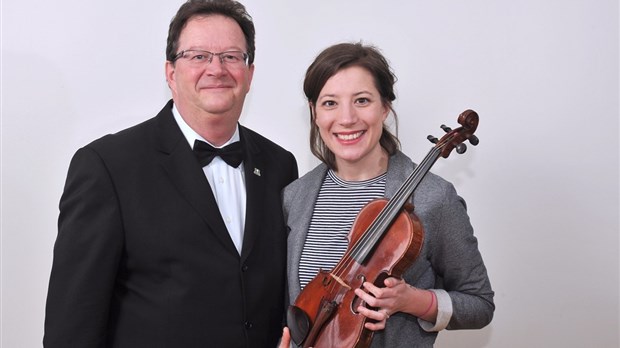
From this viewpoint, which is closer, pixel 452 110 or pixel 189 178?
pixel 189 178

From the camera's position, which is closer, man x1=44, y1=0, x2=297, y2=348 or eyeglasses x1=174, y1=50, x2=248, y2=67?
man x1=44, y1=0, x2=297, y2=348

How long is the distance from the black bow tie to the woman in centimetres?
24

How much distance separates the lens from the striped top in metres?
1.97

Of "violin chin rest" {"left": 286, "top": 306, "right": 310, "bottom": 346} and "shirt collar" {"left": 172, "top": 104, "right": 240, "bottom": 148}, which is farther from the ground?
"shirt collar" {"left": 172, "top": 104, "right": 240, "bottom": 148}

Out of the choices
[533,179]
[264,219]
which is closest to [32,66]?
[264,219]

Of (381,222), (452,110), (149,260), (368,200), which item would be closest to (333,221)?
(368,200)

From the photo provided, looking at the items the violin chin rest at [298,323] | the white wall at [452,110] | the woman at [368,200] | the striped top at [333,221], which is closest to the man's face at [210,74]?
the woman at [368,200]

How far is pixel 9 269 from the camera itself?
8.49 feet

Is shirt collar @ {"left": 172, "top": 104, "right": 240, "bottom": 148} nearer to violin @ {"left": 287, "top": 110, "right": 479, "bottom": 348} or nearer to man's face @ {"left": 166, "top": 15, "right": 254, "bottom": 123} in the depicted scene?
man's face @ {"left": 166, "top": 15, "right": 254, "bottom": 123}

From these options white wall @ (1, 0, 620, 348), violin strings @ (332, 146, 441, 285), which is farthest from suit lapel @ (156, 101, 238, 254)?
white wall @ (1, 0, 620, 348)

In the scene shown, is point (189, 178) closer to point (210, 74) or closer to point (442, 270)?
point (210, 74)

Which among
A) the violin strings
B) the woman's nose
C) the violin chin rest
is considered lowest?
the violin chin rest

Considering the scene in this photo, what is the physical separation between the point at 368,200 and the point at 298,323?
17.7 inches

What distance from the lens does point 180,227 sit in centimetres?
184
